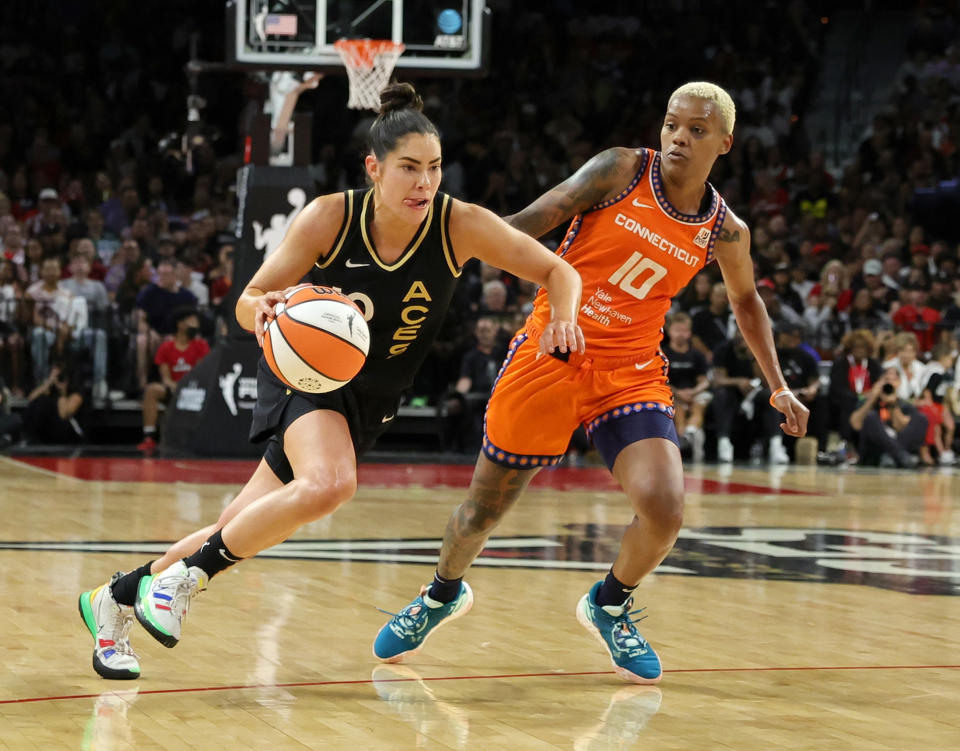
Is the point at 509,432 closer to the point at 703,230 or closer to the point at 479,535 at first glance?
the point at 479,535

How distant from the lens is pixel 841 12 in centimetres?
2495

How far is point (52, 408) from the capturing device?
14.7 meters

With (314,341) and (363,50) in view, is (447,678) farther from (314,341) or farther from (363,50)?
(363,50)

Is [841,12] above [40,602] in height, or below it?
above

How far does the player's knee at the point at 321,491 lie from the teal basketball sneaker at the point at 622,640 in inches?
43.3

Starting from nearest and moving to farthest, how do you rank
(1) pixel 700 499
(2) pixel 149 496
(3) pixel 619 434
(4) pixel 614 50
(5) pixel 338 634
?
(3) pixel 619 434, (5) pixel 338 634, (2) pixel 149 496, (1) pixel 700 499, (4) pixel 614 50

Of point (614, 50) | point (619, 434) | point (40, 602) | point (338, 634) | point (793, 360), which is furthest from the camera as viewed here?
point (614, 50)

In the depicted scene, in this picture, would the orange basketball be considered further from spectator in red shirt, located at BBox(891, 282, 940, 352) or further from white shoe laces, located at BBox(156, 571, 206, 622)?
spectator in red shirt, located at BBox(891, 282, 940, 352)

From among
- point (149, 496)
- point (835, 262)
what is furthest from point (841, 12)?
point (149, 496)

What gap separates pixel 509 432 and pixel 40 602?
2219mm

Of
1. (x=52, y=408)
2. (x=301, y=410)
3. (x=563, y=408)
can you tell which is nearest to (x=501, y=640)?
(x=563, y=408)

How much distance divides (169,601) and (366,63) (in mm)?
8466

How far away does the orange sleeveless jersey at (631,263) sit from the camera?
5.18 m

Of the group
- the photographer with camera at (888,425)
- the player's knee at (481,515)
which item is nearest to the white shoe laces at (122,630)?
the player's knee at (481,515)
